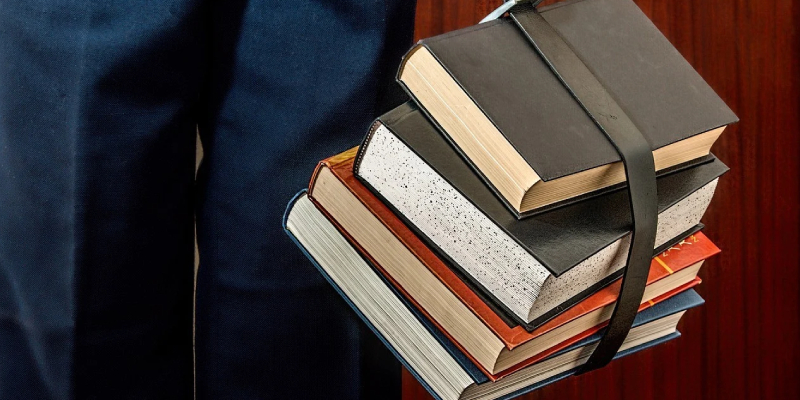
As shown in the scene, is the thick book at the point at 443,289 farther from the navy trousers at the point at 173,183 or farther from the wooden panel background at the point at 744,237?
the wooden panel background at the point at 744,237

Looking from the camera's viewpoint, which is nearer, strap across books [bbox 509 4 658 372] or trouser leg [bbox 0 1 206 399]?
strap across books [bbox 509 4 658 372]

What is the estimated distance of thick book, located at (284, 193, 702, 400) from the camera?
0.39 m

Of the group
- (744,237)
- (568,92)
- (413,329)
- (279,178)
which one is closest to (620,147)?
(568,92)

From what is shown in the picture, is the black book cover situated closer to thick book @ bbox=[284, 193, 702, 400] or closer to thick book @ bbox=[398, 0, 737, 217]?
thick book @ bbox=[398, 0, 737, 217]

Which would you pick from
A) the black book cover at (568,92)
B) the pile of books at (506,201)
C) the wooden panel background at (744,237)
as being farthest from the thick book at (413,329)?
the wooden panel background at (744,237)

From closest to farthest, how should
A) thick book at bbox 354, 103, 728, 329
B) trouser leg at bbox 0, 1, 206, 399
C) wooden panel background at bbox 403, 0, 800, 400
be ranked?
thick book at bbox 354, 103, 728, 329, trouser leg at bbox 0, 1, 206, 399, wooden panel background at bbox 403, 0, 800, 400

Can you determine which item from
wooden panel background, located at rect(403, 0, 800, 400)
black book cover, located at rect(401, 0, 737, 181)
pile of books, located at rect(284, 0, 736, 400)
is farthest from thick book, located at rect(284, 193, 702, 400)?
wooden panel background, located at rect(403, 0, 800, 400)

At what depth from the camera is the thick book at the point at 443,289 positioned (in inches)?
14.2

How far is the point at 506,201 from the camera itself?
13.9 inches

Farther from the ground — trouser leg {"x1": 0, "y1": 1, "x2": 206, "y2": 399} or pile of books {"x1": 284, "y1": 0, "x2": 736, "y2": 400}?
trouser leg {"x1": 0, "y1": 1, "x2": 206, "y2": 399}

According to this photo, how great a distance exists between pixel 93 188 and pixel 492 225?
28 cm

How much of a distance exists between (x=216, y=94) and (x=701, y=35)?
0.49 m

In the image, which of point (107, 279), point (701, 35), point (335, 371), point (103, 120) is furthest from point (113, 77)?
point (701, 35)

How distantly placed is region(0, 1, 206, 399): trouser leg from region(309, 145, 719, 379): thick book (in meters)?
0.15
